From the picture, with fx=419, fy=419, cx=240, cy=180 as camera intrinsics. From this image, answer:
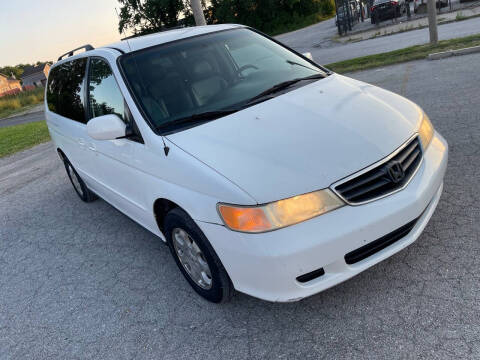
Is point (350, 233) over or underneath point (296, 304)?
over

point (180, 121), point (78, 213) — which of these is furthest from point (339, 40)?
point (180, 121)

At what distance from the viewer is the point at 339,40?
19.3 metres

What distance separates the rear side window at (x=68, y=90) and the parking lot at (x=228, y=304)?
4.44ft

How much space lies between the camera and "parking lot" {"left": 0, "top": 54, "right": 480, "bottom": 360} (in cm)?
243

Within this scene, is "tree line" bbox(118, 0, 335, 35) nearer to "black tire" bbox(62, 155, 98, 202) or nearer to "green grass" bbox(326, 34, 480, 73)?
"green grass" bbox(326, 34, 480, 73)

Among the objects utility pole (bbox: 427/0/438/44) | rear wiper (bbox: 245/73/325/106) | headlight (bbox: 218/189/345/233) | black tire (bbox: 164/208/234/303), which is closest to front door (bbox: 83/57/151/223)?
black tire (bbox: 164/208/234/303)

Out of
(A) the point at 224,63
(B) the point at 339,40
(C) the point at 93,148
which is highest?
(A) the point at 224,63

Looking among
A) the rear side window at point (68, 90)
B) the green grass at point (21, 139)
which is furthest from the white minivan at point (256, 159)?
the green grass at point (21, 139)

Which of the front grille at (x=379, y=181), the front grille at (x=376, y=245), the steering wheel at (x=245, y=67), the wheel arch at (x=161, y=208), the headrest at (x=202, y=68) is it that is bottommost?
the front grille at (x=376, y=245)

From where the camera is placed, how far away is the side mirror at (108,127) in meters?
3.15

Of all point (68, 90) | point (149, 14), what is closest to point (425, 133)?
point (68, 90)

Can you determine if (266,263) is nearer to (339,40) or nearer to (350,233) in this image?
(350,233)

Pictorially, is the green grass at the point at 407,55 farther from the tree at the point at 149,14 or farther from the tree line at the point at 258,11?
the tree at the point at 149,14

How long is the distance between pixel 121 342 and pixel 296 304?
1238 mm
